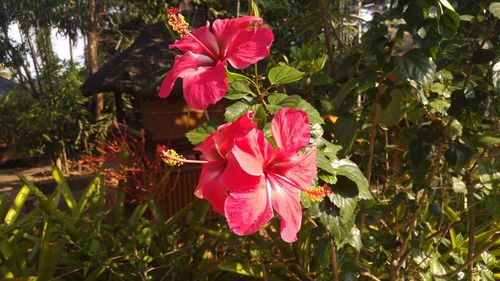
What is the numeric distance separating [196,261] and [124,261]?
1.22ft

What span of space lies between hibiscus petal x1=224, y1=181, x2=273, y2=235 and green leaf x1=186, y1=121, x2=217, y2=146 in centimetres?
21

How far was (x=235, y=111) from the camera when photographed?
79cm

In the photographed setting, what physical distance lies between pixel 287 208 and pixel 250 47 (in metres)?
0.27

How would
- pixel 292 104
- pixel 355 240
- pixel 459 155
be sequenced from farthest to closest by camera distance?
pixel 459 155, pixel 355 240, pixel 292 104

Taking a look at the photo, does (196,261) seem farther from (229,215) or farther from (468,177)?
(229,215)

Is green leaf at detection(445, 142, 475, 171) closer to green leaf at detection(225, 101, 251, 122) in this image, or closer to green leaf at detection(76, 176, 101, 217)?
green leaf at detection(225, 101, 251, 122)

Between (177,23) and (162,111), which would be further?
(162,111)

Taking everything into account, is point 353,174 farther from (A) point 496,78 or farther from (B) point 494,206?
(B) point 494,206

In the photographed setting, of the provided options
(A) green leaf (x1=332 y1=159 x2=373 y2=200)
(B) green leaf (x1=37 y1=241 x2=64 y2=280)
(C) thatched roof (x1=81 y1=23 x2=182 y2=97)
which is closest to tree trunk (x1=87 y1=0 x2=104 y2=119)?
(C) thatched roof (x1=81 y1=23 x2=182 y2=97)

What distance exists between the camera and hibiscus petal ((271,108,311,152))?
2.17 ft

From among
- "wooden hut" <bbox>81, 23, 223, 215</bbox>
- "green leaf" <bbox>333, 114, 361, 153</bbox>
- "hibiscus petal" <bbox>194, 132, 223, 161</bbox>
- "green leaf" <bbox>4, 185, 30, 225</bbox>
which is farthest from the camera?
"wooden hut" <bbox>81, 23, 223, 215</bbox>

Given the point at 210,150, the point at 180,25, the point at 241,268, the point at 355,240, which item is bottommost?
the point at 241,268

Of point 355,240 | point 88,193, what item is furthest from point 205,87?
point 88,193

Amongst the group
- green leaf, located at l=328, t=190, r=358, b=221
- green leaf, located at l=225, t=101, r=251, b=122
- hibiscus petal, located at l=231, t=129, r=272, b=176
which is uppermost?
green leaf, located at l=225, t=101, r=251, b=122
